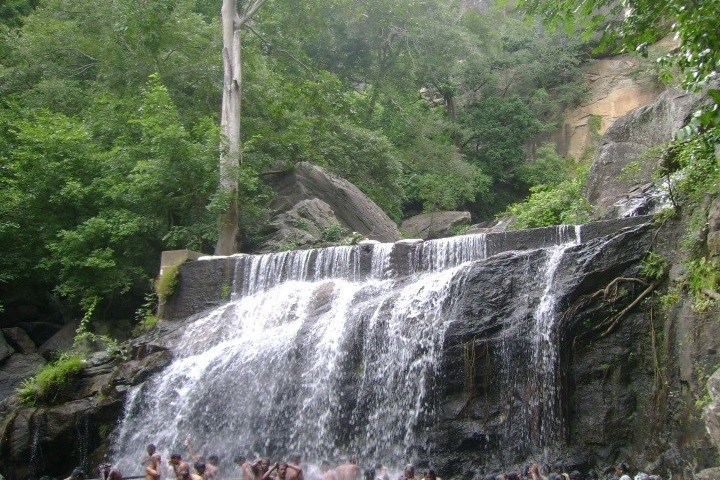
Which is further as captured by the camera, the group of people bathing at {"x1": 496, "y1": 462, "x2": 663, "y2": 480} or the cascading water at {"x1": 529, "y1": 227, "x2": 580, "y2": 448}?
the cascading water at {"x1": 529, "y1": 227, "x2": 580, "y2": 448}

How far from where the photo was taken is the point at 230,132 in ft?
58.2

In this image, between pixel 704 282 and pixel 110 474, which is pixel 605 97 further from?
pixel 110 474

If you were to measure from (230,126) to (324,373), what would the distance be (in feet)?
29.7

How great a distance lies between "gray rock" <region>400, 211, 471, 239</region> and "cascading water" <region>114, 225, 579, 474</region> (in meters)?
11.4

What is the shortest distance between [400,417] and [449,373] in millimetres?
996

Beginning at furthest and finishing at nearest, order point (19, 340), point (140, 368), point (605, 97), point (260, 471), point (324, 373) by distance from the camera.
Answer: point (605, 97) → point (19, 340) → point (140, 368) → point (324, 373) → point (260, 471)

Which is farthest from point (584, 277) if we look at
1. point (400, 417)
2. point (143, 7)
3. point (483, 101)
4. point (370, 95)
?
point (483, 101)

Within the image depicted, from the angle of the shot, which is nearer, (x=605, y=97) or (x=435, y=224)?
(x=435, y=224)

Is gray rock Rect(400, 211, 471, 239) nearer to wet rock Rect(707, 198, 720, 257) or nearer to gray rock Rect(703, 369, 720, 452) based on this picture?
wet rock Rect(707, 198, 720, 257)

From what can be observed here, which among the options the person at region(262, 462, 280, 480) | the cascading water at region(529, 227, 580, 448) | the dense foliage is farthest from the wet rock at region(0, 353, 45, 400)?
the cascading water at region(529, 227, 580, 448)

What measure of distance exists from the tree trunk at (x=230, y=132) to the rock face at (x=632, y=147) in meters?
8.47

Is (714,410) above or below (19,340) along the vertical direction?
below

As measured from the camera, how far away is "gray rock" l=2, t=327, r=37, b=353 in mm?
17000

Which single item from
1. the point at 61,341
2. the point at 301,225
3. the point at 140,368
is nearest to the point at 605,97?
the point at 301,225
